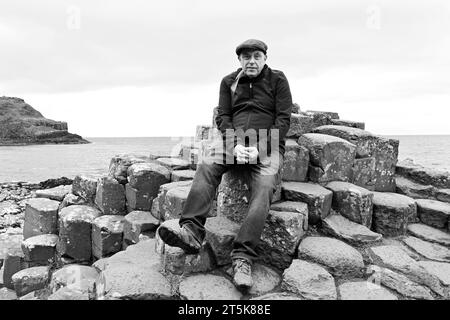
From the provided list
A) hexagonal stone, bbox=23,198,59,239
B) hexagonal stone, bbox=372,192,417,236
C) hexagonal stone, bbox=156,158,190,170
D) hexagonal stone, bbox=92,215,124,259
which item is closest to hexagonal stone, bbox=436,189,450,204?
hexagonal stone, bbox=372,192,417,236

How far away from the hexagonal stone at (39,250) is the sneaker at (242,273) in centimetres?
605

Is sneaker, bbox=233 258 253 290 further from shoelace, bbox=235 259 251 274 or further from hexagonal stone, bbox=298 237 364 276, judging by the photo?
hexagonal stone, bbox=298 237 364 276

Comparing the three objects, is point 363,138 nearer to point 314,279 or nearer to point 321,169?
point 321,169

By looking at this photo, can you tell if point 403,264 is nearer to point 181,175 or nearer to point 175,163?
point 181,175

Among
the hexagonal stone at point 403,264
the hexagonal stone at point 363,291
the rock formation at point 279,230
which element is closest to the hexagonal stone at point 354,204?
the rock formation at point 279,230

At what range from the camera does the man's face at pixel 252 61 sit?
483cm

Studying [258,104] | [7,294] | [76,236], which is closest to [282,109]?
[258,104]

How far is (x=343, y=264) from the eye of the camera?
413 cm

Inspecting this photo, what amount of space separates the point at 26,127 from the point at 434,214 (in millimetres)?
124776

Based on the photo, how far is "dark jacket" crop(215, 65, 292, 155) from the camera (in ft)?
16.0

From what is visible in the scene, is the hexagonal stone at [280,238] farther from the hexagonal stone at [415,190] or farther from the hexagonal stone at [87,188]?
the hexagonal stone at [87,188]

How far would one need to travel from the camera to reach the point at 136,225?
697 cm

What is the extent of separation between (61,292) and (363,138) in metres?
5.90

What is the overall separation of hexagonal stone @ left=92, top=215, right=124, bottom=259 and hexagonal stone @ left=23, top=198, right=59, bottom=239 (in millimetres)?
1566
